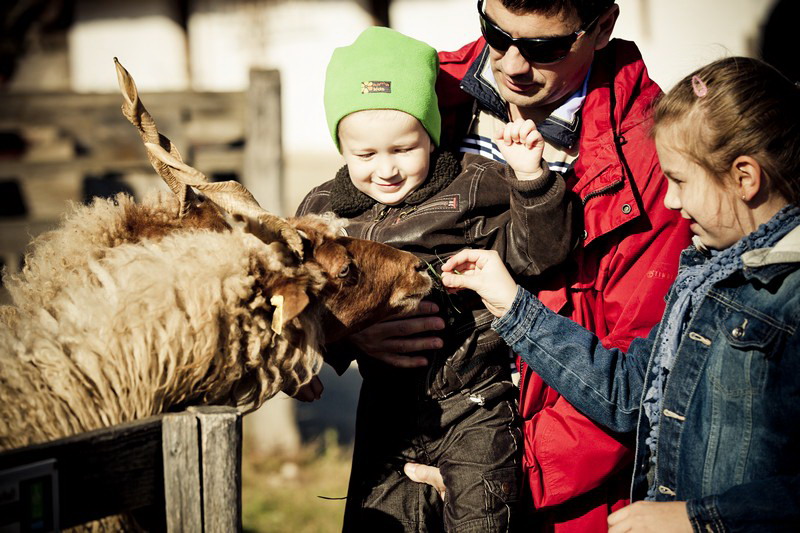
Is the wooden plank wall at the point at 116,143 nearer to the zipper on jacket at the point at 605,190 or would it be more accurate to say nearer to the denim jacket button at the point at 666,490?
the zipper on jacket at the point at 605,190

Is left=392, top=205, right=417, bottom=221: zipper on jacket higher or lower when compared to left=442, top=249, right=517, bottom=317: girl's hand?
higher

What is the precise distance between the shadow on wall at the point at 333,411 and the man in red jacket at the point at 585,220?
5054 millimetres

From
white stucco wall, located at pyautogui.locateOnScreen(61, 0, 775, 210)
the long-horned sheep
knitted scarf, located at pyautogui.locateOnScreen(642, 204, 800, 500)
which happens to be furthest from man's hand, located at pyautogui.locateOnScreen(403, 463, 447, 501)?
white stucco wall, located at pyautogui.locateOnScreen(61, 0, 775, 210)

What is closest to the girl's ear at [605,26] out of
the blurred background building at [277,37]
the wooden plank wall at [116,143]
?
the wooden plank wall at [116,143]

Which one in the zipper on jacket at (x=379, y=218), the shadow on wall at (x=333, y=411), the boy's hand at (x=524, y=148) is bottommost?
the shadow on wall at (x=333, y=411)

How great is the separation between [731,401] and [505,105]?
71.0 inches

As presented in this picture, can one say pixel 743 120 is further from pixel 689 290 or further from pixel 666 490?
pixel 666 490

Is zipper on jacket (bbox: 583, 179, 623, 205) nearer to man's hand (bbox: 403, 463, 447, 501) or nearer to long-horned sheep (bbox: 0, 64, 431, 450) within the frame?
long-horned sheep (bbox: 0, 64, 431, 450)

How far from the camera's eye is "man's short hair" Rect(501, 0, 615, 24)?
10.3 ft

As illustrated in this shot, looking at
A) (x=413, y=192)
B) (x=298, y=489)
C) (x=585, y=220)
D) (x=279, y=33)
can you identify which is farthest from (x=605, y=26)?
(x=279, y=33)

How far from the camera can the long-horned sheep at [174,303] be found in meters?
2.55

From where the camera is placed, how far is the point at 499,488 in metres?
3.16

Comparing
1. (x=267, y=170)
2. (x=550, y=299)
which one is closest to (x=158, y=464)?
(x=550, y=299)

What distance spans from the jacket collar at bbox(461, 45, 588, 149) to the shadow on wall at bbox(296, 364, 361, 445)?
16.7 feet
